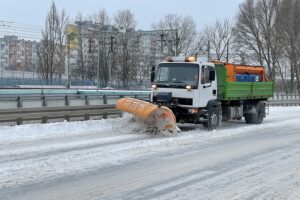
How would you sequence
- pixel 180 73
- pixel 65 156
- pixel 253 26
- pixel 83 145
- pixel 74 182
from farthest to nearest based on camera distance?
pixel 253 26 → pixel 180 73 → pixel 83 145 → pixel 65 156 → pixel 74 182

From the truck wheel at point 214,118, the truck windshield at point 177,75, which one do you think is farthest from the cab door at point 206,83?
the truck wheel at point 214,118

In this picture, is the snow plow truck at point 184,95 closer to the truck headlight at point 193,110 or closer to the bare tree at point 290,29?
the truck headlight at point 193,110

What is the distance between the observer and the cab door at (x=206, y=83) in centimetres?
1747

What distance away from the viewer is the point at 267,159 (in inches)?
450

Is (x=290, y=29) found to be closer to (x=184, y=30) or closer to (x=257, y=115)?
(x=184, y=30)

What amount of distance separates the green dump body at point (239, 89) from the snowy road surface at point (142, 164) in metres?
2.64

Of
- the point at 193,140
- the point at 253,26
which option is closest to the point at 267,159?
the point at 193,140

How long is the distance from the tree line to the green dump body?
37.1 meters

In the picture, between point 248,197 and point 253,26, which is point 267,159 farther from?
point 253,26

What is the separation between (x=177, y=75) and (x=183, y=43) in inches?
2505

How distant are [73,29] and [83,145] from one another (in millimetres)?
59864

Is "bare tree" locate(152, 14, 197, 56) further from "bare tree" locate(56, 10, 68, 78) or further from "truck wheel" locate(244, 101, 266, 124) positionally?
"truck wheel" locate(244, 101, 266, 124)

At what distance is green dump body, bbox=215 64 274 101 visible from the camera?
1933cm

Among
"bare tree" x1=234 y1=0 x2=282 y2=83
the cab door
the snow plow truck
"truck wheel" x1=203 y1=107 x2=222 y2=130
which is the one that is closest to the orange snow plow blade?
the snow plow truck
